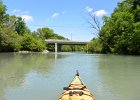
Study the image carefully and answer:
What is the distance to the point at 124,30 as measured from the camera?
234 ft

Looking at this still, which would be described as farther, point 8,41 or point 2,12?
point 2,12

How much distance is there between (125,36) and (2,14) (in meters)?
35.1

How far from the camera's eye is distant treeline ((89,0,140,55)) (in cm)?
6800

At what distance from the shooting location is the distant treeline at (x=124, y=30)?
68.0 m

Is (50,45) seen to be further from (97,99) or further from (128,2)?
(97,99)

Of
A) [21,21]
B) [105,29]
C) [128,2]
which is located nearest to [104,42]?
[105,29]

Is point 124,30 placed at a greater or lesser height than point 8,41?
greater

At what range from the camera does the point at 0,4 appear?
8750 cm

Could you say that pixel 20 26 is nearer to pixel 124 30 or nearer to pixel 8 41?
A: pixel 8 41

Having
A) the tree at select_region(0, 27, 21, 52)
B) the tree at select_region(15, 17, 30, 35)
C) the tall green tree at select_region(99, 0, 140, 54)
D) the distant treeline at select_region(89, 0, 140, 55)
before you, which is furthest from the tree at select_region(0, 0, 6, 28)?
the tall green tree at select_region(99, 0, 140, 54)

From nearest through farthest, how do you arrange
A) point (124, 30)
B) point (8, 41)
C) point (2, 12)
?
point (124, 30)
point (8, 41)
point (2, 12)

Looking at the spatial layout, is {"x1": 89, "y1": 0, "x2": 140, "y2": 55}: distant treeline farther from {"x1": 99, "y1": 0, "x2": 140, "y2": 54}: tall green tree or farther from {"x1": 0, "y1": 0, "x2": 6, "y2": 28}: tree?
{"x1": 0, "y1": 0, "x2": 6, "y2": 28}: tree

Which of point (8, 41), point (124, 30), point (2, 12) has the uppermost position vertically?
point (2, 12)

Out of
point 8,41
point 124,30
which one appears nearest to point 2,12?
point 8,41
